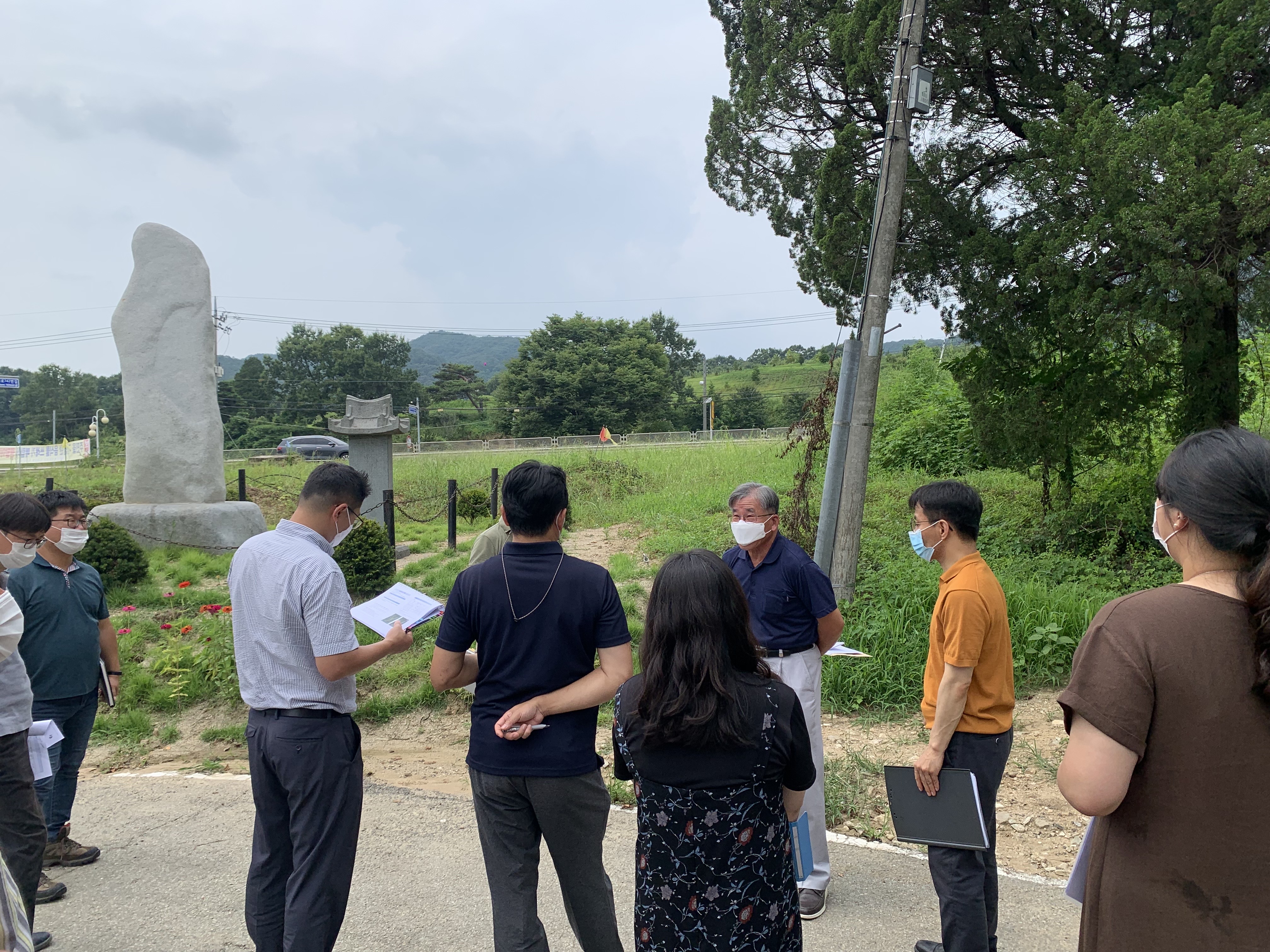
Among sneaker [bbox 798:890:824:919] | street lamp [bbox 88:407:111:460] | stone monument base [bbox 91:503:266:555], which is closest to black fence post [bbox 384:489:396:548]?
stone monument base [bbox 91:503:266:555]

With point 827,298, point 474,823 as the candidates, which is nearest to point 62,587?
point 474,823

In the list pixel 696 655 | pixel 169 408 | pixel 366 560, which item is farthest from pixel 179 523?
pixel 696 655

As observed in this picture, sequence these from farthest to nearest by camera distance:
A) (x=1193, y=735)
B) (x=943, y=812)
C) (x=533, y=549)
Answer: (x=943, y=812) < (x=533, y=549) < (x=1193, y=735)

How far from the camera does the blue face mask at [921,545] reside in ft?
10.5

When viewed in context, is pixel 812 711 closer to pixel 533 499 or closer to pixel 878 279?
pixel 533 499

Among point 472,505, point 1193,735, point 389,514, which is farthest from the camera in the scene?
point 472,505

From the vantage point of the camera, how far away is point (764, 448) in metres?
23.3

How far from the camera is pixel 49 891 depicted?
3.89 meters

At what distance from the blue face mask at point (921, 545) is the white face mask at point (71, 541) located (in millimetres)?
3741

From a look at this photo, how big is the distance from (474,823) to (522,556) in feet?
→ 8.54

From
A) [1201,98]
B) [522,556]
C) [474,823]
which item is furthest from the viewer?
[1201,98]

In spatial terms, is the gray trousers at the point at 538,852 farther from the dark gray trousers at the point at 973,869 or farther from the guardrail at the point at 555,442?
the guardrail at the point at 555,442

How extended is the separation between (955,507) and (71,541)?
400 centimetres

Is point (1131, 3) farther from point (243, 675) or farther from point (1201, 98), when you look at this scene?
point (243, 675)
